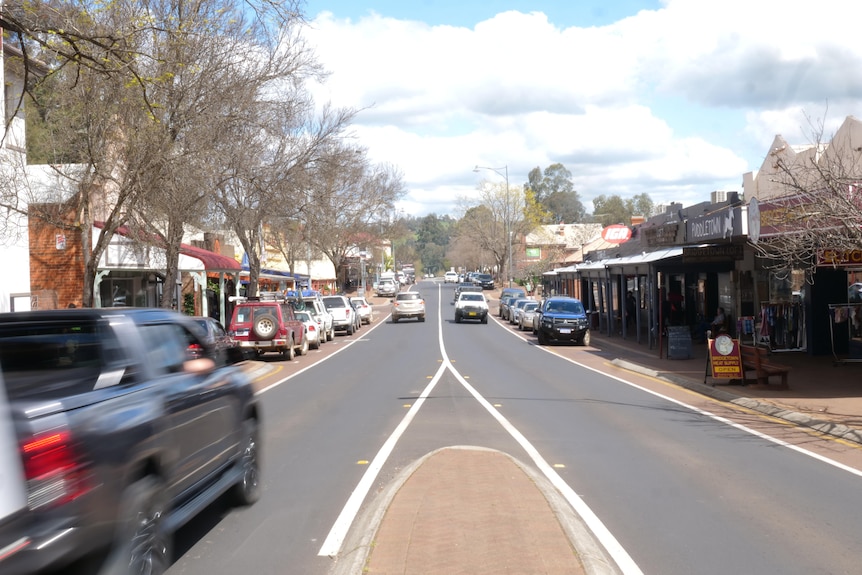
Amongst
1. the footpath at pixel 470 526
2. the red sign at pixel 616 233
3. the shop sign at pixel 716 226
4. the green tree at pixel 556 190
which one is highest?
the green tree at pixel 556 190

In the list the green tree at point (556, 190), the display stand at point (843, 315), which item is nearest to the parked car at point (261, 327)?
the display stand at point (843, 315)

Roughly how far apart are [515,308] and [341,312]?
11636 millimetres

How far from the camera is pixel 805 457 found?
418 inches

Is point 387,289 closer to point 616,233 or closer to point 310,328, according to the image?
point 616,233

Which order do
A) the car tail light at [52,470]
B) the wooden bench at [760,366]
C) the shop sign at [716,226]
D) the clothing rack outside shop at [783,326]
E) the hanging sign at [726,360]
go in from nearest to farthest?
the car tail light at [52,470] → the wooden bench at [760,366] → the hanging sign at [726,360] → the shop sign at [716,226] → the clothing rack outside shop at [783,326]

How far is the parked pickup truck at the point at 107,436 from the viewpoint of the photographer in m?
4.14

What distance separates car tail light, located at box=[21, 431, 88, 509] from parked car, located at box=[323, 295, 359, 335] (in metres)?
36.6

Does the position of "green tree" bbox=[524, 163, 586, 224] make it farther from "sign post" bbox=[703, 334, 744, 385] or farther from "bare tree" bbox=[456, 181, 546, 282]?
"sign post" bbox=[703, 334, 744, 385]

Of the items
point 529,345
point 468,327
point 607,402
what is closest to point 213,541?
point 607,402

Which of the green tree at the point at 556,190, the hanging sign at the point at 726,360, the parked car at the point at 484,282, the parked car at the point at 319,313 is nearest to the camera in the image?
the hanging sign at the point at 726,360

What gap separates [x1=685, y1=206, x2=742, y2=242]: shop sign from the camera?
65.8 ft

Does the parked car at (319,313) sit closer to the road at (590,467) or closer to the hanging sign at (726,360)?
the road at (590,467)

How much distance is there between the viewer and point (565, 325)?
108ft

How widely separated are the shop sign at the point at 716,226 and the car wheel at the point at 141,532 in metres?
17.2
